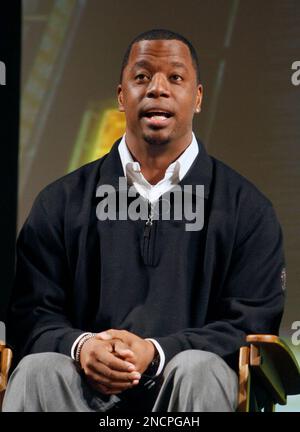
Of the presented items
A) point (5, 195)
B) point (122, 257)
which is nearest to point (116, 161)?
point (122, 257)

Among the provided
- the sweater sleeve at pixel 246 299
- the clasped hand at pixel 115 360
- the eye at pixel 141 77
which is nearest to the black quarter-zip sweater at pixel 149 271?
the sweater sleeve at pixel 246 299

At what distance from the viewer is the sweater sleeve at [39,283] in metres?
2.82

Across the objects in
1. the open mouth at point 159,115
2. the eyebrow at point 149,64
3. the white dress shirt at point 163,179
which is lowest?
the white dress shirt at point 163,179

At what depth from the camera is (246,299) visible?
9.07 feet

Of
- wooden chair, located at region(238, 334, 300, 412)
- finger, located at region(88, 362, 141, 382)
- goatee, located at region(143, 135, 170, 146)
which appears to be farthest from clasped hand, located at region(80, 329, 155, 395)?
goatee, located at region(143, 135, 170, 146)

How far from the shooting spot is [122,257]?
2.84 m

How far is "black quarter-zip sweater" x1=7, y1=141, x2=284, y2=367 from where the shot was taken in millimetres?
2773

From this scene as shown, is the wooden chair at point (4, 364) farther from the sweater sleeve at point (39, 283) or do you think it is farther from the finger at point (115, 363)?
the finger at point (115, 363)

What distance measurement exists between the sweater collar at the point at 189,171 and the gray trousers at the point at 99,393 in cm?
54

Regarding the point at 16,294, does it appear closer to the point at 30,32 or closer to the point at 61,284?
the point at 61,284

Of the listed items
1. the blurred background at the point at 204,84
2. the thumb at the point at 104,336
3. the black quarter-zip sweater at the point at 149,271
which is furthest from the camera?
the blurred background at the point at 204,84
